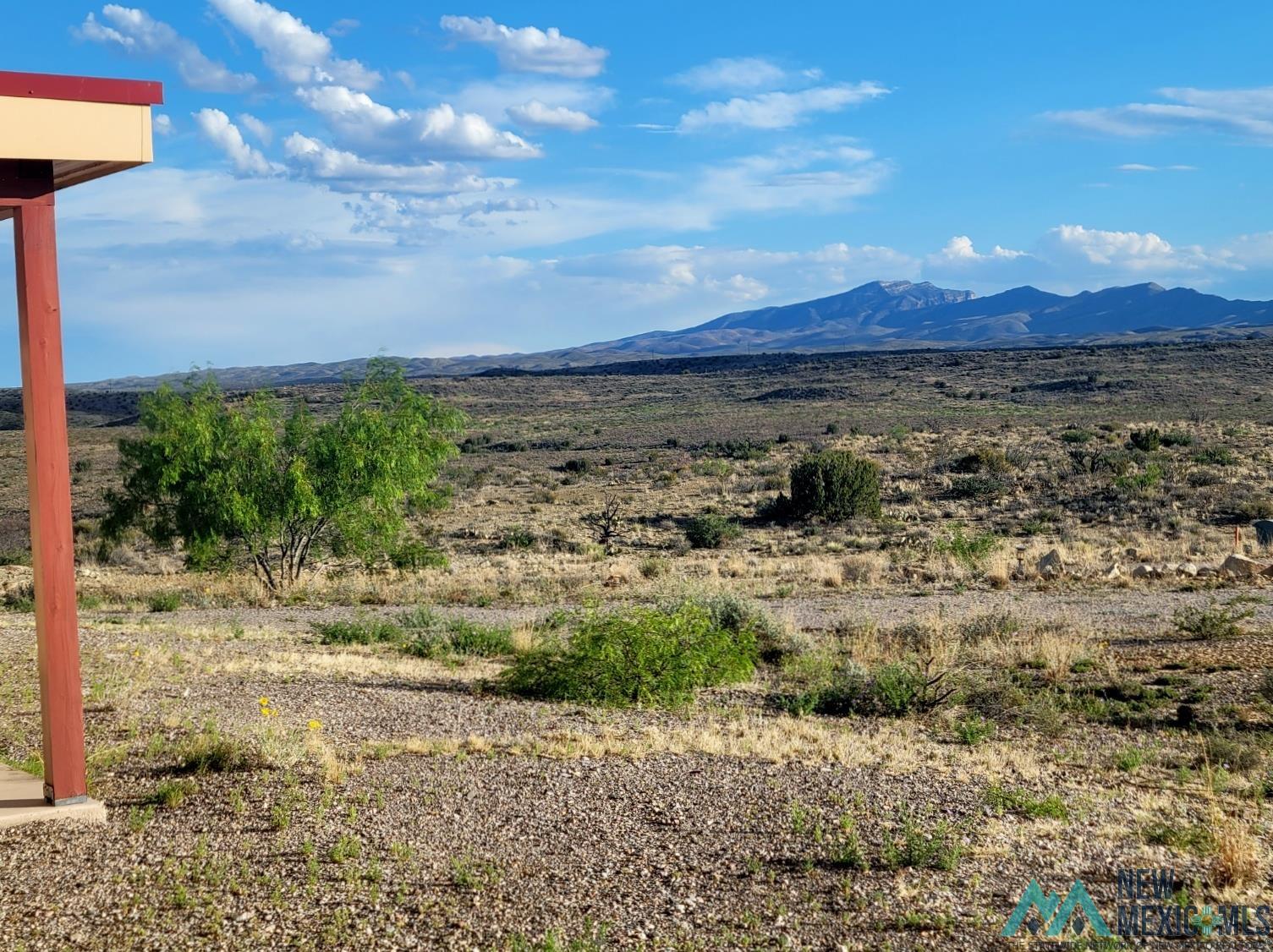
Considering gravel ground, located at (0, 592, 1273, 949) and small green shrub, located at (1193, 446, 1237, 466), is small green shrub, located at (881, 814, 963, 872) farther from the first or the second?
small green shrub, located at (1193, 446, 1237, 466)

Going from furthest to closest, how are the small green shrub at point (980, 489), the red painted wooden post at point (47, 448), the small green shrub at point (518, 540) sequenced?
the small green shrub at point (980, 489)
the small green shrub at point (518, 540)
the red painted wooden post at point (47, 448)

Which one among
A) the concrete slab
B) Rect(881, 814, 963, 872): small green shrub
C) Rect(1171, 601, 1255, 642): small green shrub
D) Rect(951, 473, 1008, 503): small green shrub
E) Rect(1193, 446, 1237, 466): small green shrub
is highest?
the concrete slab

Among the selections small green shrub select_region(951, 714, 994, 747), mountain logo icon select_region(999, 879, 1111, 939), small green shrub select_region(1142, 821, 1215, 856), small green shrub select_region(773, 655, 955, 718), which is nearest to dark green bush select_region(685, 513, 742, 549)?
small green shrub select_region(773, 655, 955, 718)

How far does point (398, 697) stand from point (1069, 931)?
7.23 m

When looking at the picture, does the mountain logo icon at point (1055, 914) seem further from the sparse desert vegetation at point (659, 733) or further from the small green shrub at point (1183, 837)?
the small green shrub at point (1183, 837)

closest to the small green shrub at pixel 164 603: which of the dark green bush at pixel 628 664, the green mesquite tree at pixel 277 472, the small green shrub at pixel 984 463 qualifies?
the green mesquite tree at pixel 277 472

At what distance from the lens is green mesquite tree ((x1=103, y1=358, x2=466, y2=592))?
22438mm

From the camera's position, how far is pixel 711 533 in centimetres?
2842

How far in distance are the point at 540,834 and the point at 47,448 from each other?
3659mm

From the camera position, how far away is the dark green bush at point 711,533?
28234 mm

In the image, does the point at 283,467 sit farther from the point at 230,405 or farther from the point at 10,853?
the point at 10,853

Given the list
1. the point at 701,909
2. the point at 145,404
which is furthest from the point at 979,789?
the point at 145,404

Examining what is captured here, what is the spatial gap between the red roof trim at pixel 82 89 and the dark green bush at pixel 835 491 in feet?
83.6

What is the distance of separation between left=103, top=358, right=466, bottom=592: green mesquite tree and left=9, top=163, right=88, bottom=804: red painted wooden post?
15.3 meters
